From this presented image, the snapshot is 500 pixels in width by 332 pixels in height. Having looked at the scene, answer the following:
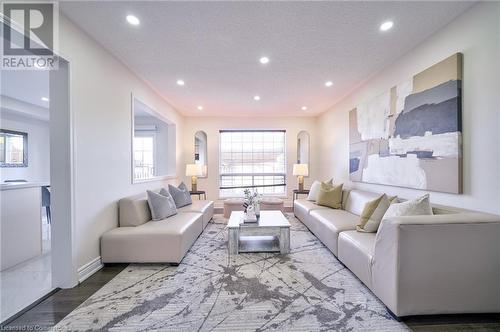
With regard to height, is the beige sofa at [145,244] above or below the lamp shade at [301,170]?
below

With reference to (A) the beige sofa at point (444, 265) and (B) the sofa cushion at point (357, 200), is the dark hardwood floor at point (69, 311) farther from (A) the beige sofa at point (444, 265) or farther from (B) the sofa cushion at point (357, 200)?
(B) the sofa cushion at point (357, 200)

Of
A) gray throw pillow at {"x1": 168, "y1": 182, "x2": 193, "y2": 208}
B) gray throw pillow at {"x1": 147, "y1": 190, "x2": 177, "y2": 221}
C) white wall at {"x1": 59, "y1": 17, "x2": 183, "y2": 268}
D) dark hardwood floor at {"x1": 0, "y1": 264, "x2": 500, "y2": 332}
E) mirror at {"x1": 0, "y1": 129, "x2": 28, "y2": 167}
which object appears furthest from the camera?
mirror at {"x1": 0, "y1": 129, "x2": 28, "y2": 167}

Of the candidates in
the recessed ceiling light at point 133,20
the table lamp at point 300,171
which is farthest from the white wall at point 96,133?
the table lamp at point 300,171

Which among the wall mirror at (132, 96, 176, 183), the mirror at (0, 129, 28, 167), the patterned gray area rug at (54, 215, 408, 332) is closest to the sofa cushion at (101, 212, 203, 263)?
the patterned gray area rug at (54, 215, 408, 332)

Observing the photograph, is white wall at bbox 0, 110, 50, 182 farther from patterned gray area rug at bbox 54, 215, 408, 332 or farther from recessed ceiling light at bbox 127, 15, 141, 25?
patterned gray area rug at bbox 54, 215, 408, 332

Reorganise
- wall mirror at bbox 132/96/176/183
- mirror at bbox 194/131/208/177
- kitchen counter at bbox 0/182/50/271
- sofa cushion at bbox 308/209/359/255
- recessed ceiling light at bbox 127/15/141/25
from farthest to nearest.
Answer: mirror at bbox 194/131/208/177 → wall mirror at bbox 132/96/176/183 → sofa cushion at bbox 308/209/359/255 → kitchen counter at bbox 0/182/50/271 → recessed ceiling light at bbox 127/15/141/25

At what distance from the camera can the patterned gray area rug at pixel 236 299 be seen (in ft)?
5.70

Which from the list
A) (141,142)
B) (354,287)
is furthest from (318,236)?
(141,142)

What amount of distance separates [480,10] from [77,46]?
392 centimetres

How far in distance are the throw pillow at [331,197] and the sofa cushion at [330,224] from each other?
0.23 meters

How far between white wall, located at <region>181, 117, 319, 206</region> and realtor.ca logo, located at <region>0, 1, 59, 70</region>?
165 inches

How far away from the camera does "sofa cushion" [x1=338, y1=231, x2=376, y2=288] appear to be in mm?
2145

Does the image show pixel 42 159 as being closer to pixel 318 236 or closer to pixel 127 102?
pixel 127 102

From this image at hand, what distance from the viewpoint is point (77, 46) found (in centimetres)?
239
